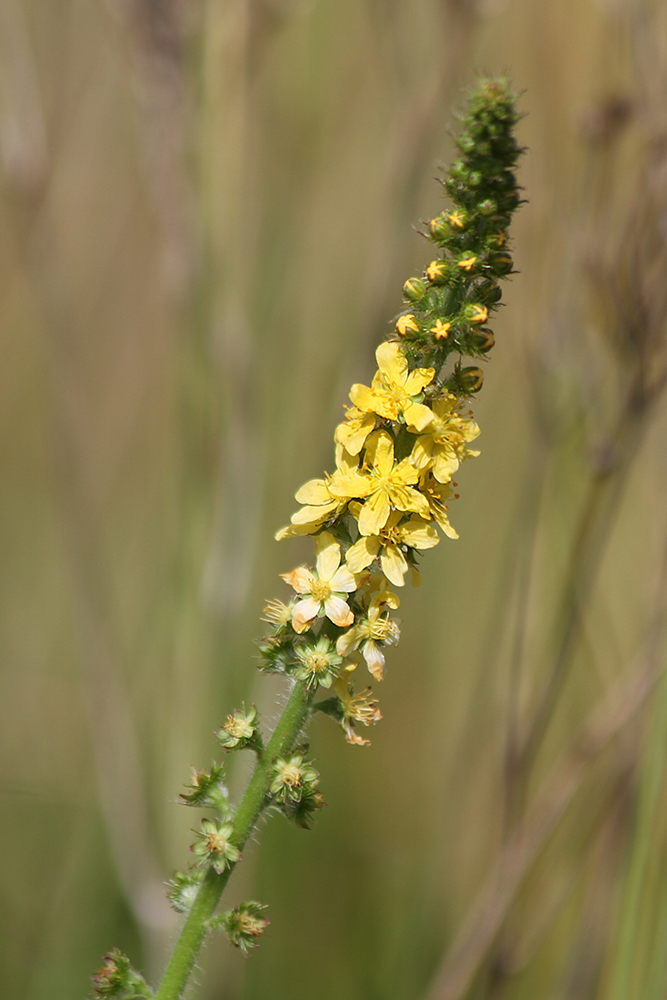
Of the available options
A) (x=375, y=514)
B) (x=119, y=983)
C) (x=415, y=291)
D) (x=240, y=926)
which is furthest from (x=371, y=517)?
(x=119, y=983)

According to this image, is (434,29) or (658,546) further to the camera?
(434,29)

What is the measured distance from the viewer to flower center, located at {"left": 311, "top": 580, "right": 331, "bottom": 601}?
1.60 metres

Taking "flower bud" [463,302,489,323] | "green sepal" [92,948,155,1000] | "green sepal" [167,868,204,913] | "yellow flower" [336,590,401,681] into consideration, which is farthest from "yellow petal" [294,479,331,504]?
"green sepal" [92,948,155,1000]

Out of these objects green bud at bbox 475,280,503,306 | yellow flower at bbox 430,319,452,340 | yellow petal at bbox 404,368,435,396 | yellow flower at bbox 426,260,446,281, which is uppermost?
green bud at bbox 475,280,503,306

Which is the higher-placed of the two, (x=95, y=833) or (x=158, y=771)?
(x=158, y=771)

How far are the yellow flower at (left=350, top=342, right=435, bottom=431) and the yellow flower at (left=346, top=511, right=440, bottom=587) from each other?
0.65 ft

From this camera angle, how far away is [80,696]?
18.2ft

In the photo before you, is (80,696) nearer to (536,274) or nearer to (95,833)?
(95,833)

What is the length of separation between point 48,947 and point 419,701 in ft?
8.32

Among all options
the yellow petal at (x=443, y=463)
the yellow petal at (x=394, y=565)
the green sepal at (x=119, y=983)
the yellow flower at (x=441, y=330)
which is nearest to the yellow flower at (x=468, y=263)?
the yellow flower at (x=441, y=330)

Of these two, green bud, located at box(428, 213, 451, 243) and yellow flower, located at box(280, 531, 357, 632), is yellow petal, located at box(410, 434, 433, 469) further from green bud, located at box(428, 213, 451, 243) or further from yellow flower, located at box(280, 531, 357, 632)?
green bud, located at box(428, 213, 451, 243)

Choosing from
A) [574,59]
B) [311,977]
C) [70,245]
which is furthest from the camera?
[70,245]

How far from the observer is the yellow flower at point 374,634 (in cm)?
160

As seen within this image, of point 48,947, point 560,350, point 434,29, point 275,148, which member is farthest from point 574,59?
point 48,947
